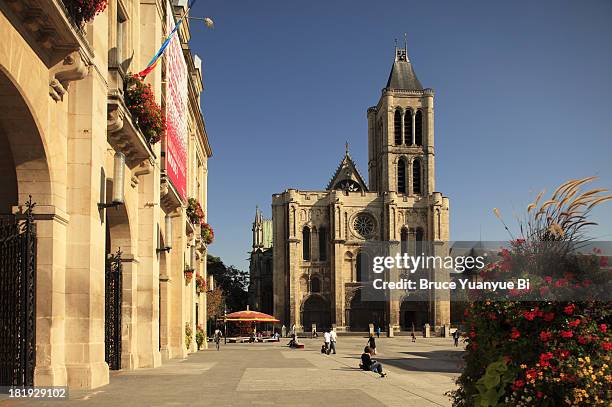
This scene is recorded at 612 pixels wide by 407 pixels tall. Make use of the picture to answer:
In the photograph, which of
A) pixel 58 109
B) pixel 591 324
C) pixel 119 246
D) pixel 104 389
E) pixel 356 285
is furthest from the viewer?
pixel 356 285

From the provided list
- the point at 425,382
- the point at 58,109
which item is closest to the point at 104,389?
the point at 58,109

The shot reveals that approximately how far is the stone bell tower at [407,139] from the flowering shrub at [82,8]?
304ft

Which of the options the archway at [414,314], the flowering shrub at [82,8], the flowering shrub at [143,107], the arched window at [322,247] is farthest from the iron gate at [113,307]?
the arched window at [322,247]

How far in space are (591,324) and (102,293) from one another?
10266mm

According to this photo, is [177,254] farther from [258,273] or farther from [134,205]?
[258,273]

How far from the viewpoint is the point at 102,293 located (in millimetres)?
14352

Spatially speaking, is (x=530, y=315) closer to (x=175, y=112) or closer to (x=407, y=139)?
(x=175, y=112)

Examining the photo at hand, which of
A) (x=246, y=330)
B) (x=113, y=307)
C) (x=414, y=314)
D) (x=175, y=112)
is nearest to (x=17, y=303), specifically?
(x=113, y=307)

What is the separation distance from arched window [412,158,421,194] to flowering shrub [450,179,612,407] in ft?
325

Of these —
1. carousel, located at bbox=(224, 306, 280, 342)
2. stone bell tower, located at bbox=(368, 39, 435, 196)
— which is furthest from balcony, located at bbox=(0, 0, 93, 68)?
stone bell tower, located at bbox=(368, 39, 435, 196)

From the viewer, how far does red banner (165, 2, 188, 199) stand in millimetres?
23812

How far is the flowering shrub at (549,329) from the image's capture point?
618cm

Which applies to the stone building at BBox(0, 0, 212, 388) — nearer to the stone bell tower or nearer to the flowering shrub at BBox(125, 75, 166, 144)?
the flowering shrub at BBox(125, 75, 166, 144)

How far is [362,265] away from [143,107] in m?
85.0
